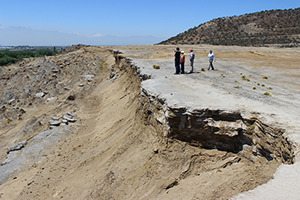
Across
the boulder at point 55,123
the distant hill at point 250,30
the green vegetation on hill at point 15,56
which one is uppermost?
the distant hill at point 250,30

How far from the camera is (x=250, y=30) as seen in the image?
53.8 meters

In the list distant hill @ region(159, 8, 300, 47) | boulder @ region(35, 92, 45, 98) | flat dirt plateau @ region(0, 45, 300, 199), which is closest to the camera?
flat dirt plateau @ region(0, 45, 300, 199)

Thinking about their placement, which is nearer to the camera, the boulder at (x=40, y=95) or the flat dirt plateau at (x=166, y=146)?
the flat dirt plateau at (x=166, y=146)

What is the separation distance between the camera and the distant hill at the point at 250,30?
45.4 meters

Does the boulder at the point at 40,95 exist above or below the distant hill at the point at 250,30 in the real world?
below

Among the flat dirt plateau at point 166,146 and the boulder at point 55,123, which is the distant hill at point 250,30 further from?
the boulder at point 55,123

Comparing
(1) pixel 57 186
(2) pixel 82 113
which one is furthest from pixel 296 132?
(2) pixel 82 113

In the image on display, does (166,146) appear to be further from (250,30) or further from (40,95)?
(250,30)

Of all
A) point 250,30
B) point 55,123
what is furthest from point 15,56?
point 55,123

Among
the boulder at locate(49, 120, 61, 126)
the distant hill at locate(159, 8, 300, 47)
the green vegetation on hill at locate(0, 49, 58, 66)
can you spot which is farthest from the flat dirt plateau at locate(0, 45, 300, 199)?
the green vegetation on hill at locate(0, 49, 58, 66)

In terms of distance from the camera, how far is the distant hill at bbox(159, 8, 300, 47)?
45438 mm

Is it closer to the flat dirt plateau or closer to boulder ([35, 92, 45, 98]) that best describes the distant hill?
the flat dirt plateau

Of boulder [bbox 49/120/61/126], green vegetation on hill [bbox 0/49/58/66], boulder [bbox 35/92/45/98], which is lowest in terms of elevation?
boulder [bbox 49/120/61/126]

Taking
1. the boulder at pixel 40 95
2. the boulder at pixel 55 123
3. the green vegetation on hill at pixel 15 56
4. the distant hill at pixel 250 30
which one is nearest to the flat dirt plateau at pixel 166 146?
the boulder at pixel 55 123
